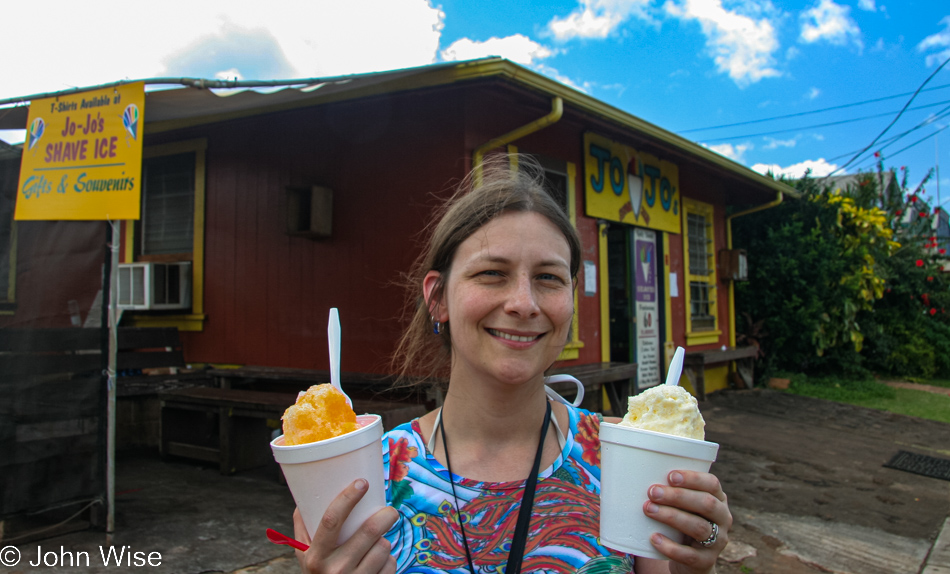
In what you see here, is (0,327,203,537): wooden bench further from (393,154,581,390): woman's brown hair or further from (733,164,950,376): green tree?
(733,164,950,376): green tree

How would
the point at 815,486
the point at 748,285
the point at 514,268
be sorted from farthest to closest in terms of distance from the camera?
the point at 748,285 < the point at 815,486 < the point at 514,268

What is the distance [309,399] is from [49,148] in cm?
364

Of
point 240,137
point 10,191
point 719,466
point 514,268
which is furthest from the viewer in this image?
point 240,137

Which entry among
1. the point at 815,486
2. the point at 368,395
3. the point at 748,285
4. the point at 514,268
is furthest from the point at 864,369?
the point at 514,268

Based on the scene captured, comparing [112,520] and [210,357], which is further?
[210,357]

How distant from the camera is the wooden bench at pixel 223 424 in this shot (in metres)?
4.91

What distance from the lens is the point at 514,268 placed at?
1382 mm

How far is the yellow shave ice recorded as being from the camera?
114cm

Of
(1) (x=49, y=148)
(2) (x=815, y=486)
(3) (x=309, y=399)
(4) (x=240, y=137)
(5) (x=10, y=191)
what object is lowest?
(2) (x=815, y=486)

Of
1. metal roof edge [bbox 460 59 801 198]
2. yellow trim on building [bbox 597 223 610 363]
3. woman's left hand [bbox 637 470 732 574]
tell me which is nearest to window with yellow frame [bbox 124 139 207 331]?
metal roof edge [bbox 460 59 801 198]

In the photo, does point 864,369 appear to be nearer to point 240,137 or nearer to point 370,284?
point 370,284

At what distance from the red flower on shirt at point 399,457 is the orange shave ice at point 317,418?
10.9 inches

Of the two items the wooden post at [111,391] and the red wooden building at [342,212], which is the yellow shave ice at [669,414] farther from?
the wooden post at [111,391]

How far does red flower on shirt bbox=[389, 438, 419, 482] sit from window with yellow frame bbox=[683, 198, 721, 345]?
26.2ft
